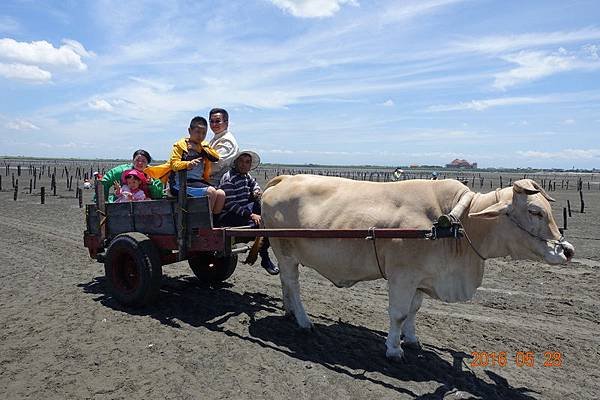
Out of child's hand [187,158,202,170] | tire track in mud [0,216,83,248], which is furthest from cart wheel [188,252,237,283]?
tire track in mud [0,216,83,248]

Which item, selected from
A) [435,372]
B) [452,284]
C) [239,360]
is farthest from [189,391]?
Answer: [452,284]

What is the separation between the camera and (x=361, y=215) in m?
5.30

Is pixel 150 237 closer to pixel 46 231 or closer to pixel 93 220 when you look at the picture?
pixel 93 220

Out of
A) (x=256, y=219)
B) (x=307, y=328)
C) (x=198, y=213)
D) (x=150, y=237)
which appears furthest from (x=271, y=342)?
(x=150, y=237)

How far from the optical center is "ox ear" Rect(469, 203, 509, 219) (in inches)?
181

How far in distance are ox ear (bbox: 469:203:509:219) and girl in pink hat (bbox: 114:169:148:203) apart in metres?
4.77

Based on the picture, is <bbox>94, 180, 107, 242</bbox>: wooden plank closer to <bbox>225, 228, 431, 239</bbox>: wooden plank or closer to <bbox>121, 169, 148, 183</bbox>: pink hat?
<bbox>121, 169, 148, 183</bbox>: pink hat

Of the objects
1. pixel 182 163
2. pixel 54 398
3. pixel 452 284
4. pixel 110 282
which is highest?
pixel 182 163

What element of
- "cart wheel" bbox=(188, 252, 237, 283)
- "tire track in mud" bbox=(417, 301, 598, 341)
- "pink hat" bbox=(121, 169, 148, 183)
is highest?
"pink hat" bbox=(121, 169, 148, 183)

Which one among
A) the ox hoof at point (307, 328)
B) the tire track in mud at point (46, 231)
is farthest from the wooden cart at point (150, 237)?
the tire track in mud at point (46, 231)

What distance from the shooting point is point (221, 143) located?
682 centimetres

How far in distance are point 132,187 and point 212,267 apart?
5.93 feet

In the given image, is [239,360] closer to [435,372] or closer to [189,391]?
[189,391]

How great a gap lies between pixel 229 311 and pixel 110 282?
1714 millimetres
